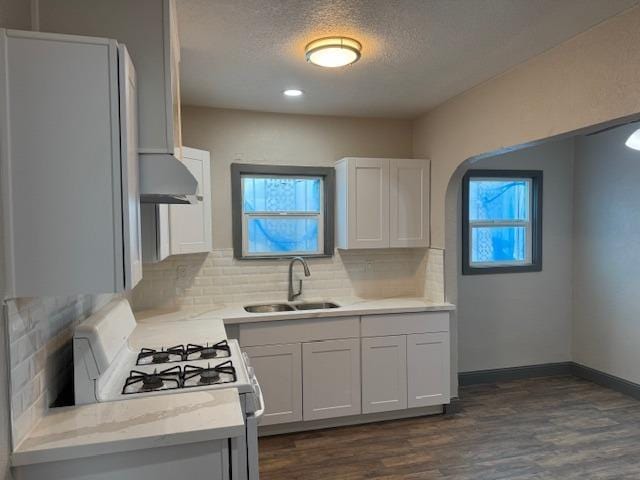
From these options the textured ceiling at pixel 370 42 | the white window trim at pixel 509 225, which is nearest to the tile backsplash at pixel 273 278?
the white window trim at pixel 509 225

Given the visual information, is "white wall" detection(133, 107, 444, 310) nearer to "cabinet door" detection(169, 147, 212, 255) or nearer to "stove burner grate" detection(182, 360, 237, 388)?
"cabinet door" detection(169, 147, 212, 255)

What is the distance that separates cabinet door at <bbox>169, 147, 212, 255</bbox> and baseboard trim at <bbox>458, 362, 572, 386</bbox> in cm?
279

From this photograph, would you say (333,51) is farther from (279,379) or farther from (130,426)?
(279,379)

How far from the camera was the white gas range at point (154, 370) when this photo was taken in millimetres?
1638

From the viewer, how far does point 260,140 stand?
12.2ft

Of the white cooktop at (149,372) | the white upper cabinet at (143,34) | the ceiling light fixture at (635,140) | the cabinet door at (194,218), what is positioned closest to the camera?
the white upper cabinet at (143,34)

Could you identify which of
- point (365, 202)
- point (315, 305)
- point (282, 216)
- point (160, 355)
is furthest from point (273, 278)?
point (160, 355)

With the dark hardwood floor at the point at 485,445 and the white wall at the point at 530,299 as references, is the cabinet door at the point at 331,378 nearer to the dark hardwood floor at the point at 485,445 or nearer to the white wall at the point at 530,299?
the dark hardwood floor at the point at 485,445

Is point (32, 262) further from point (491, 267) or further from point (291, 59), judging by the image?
point (491, 267)

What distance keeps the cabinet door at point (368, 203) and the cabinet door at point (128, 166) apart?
233 cm

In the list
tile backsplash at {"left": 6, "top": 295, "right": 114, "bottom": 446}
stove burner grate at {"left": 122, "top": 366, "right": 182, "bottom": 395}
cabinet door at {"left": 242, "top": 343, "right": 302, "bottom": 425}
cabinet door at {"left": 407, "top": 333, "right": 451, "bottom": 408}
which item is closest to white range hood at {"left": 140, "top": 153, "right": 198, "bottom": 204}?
tile backsplash at {"left": 6, "top": 295, "right": 114, "bottom": 446}

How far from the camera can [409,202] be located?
12.3 ft

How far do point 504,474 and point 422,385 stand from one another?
2.87ft

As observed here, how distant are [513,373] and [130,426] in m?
3.95
